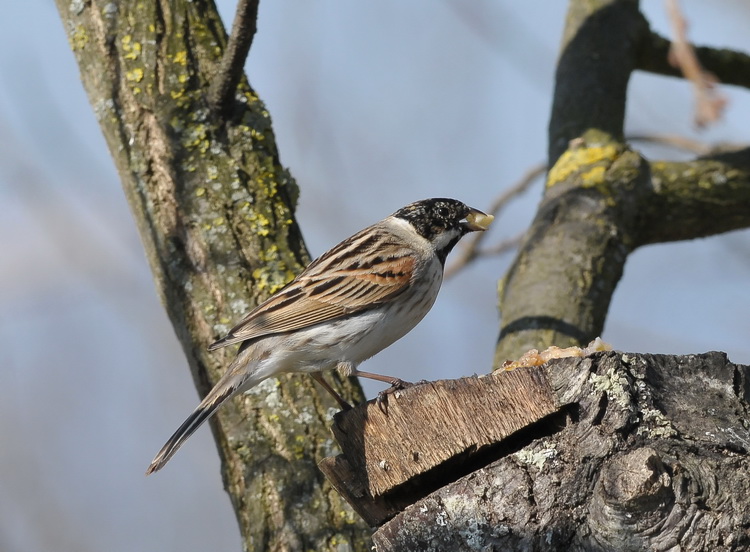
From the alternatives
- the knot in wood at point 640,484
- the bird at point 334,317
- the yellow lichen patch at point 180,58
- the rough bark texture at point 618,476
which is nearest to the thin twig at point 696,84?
the rough bark texture at point 618,476

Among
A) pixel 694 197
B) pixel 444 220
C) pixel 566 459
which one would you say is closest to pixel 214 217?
pixel 444 220

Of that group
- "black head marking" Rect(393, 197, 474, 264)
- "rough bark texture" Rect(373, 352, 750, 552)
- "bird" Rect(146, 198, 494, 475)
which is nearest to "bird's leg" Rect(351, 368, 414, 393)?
"bird" Rect(146, 198, 494, 475)

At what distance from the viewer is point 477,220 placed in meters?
5.61

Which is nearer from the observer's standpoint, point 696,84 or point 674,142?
point 696,84

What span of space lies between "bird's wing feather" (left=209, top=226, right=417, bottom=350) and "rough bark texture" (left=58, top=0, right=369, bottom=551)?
0.16 meters

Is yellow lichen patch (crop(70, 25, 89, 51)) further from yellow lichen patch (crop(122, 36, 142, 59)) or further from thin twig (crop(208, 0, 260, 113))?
thin twig (crop(208, 0, 260, 113))

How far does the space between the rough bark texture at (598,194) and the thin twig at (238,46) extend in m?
1.98

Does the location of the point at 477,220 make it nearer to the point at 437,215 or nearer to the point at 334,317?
the point at 437,215

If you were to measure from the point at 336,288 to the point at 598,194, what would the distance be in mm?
1828

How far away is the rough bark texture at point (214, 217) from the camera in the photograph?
4.27 meters

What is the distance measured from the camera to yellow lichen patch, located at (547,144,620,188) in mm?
5674

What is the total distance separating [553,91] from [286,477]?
3.54 meters

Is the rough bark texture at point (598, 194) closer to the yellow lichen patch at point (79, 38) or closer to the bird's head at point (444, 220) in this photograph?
the bird's head at point (444, 220)

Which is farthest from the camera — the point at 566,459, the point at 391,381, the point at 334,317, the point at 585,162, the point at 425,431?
the point at 585,162
